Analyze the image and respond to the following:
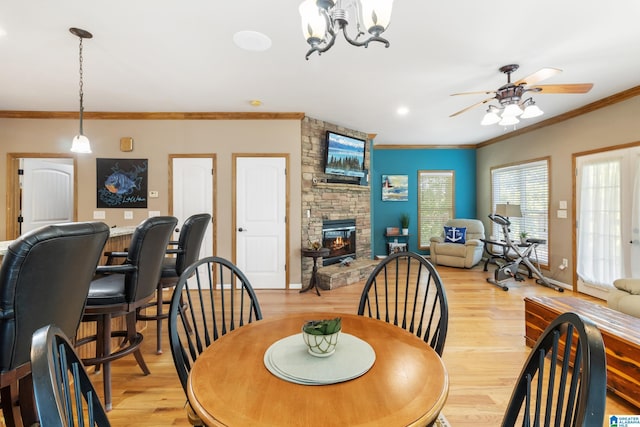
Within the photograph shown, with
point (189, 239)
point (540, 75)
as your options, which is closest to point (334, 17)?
point (189, 239)

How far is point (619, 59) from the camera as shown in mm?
2848

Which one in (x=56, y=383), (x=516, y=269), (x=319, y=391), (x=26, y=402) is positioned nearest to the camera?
(x=56, y=383)

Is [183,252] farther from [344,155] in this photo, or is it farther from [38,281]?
[344,155]

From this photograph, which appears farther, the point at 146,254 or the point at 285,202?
the point at 285,202

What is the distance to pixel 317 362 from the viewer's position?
101cm

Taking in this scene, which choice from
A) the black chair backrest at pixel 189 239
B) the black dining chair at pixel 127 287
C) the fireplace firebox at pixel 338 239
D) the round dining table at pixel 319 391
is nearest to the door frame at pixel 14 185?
the black chair backrest at pixel 189 239

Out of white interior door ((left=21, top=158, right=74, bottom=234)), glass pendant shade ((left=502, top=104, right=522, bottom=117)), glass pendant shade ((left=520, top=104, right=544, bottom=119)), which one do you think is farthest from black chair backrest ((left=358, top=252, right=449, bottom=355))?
white interior door ((left=21, top=158, right=74, bottom=234))

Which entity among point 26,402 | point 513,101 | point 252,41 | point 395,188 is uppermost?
point 252,41

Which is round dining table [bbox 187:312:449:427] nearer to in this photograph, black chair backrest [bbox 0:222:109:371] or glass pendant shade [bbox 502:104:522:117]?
black chair backrest [bbox 0:222:109:371]

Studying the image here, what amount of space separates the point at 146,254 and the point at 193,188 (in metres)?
2.74

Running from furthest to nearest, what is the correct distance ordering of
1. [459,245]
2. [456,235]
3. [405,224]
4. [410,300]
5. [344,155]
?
[405,224]
[456,235]
[459,245]
[344,155]
[410,300]

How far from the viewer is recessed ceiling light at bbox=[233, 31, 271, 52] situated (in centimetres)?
246

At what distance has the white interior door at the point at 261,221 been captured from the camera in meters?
4.47

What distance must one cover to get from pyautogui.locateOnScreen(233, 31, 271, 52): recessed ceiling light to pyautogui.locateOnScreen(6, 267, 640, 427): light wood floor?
7.99 feet
